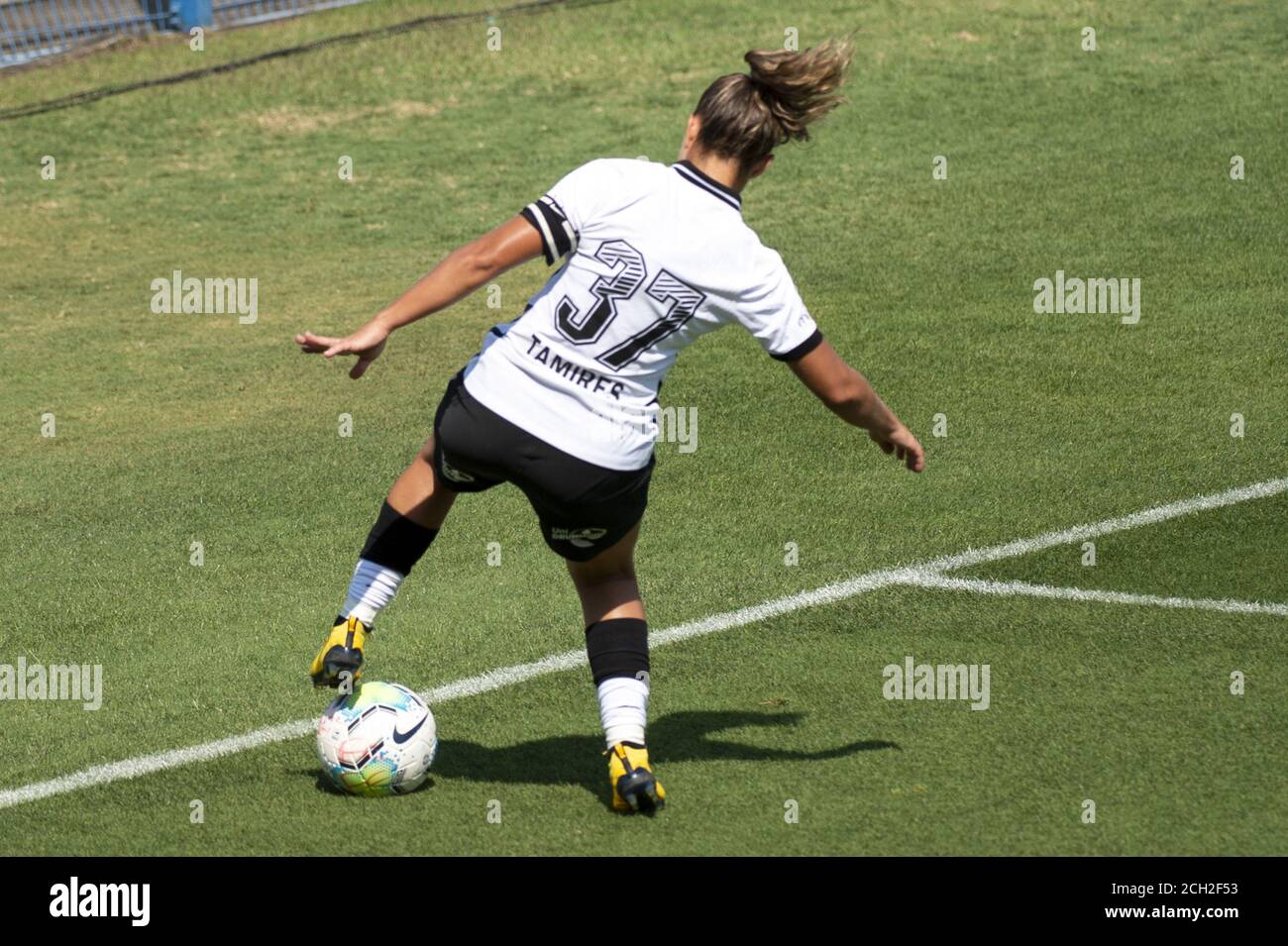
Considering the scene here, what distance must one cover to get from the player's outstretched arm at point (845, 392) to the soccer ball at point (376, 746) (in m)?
1.63

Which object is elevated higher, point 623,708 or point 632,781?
point 623,708

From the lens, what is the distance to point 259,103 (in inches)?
623

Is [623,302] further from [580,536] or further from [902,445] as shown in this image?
[902,445]

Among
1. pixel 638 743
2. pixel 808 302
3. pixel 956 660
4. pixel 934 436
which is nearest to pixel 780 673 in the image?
pixel 956 660

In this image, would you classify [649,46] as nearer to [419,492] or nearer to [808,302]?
[808,302]

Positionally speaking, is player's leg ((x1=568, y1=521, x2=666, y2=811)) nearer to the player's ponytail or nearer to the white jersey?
the white jersey

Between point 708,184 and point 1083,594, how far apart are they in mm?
3020

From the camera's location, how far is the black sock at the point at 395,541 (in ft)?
18.8

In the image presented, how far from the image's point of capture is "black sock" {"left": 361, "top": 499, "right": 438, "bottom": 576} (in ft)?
18.8

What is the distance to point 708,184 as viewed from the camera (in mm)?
5133

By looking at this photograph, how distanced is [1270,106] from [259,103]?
8.48 meters

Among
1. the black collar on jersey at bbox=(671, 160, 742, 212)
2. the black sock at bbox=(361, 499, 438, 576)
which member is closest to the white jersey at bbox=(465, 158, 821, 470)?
the black collar on jersey at bbox=(671, 160, 742, 212)

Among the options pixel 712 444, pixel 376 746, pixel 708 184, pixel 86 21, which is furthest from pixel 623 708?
pixel 86 21

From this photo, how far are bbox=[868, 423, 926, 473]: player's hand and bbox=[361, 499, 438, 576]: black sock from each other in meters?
1.44
